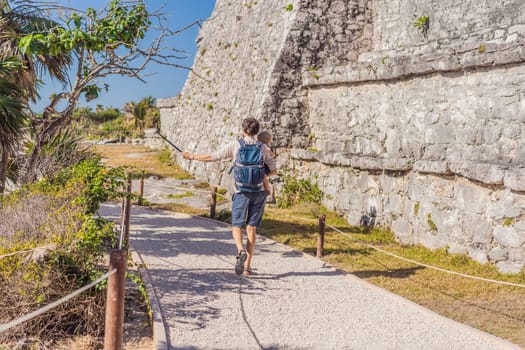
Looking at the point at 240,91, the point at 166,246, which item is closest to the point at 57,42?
the point at 166,246

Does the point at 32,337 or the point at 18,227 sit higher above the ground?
the point at 18,227

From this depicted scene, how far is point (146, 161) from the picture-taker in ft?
67.7

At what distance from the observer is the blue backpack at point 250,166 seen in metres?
6.30

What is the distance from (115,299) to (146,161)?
17.5m

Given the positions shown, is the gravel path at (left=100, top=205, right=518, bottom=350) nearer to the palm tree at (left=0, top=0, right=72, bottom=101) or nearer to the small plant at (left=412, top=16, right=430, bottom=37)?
the palm tree at (left=0, top=0, right=72, bottom=101)

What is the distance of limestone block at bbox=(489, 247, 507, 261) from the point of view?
7.09 metres

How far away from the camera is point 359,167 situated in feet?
34.3

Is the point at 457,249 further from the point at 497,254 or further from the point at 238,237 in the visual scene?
the point at 238,237

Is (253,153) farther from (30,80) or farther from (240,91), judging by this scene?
(240,91)

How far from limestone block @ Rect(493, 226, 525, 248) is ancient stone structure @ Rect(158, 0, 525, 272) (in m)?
0.02

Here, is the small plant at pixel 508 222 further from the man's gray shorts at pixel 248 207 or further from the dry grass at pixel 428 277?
the man's gray shorts at pixel 248 207

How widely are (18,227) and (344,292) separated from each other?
3606 millimetres

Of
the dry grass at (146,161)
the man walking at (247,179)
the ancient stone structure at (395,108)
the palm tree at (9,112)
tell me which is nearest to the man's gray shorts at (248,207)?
the man walking at (247,179)

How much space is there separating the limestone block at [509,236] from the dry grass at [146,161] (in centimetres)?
994
